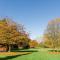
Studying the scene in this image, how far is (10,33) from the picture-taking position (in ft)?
152

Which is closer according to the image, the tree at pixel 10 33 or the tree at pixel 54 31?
the tree at pixel 10 33

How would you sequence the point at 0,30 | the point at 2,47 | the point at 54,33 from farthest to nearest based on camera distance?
1. the point at 2,47
2. the point at 54,33
3. the point at 0,30

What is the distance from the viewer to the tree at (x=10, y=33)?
4569cm

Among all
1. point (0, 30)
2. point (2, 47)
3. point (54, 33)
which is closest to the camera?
point (0, 30)

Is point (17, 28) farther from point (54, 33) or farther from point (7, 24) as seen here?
point (54, 33)

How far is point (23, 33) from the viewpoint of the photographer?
162 feet

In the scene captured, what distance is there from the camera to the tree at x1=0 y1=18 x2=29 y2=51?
150 ft

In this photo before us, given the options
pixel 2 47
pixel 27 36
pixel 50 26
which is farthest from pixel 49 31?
pixel 2 47

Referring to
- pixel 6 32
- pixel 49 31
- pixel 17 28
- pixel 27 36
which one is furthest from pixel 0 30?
pixel 49 31

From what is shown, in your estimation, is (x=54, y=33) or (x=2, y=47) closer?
(x=54, y=33)

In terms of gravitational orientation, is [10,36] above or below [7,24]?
below

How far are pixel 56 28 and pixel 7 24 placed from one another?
13139 mm

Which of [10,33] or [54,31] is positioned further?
[54,31]

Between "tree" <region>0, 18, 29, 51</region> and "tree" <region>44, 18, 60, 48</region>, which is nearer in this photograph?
"tree" <region>0, 18, 29, 51</region>
